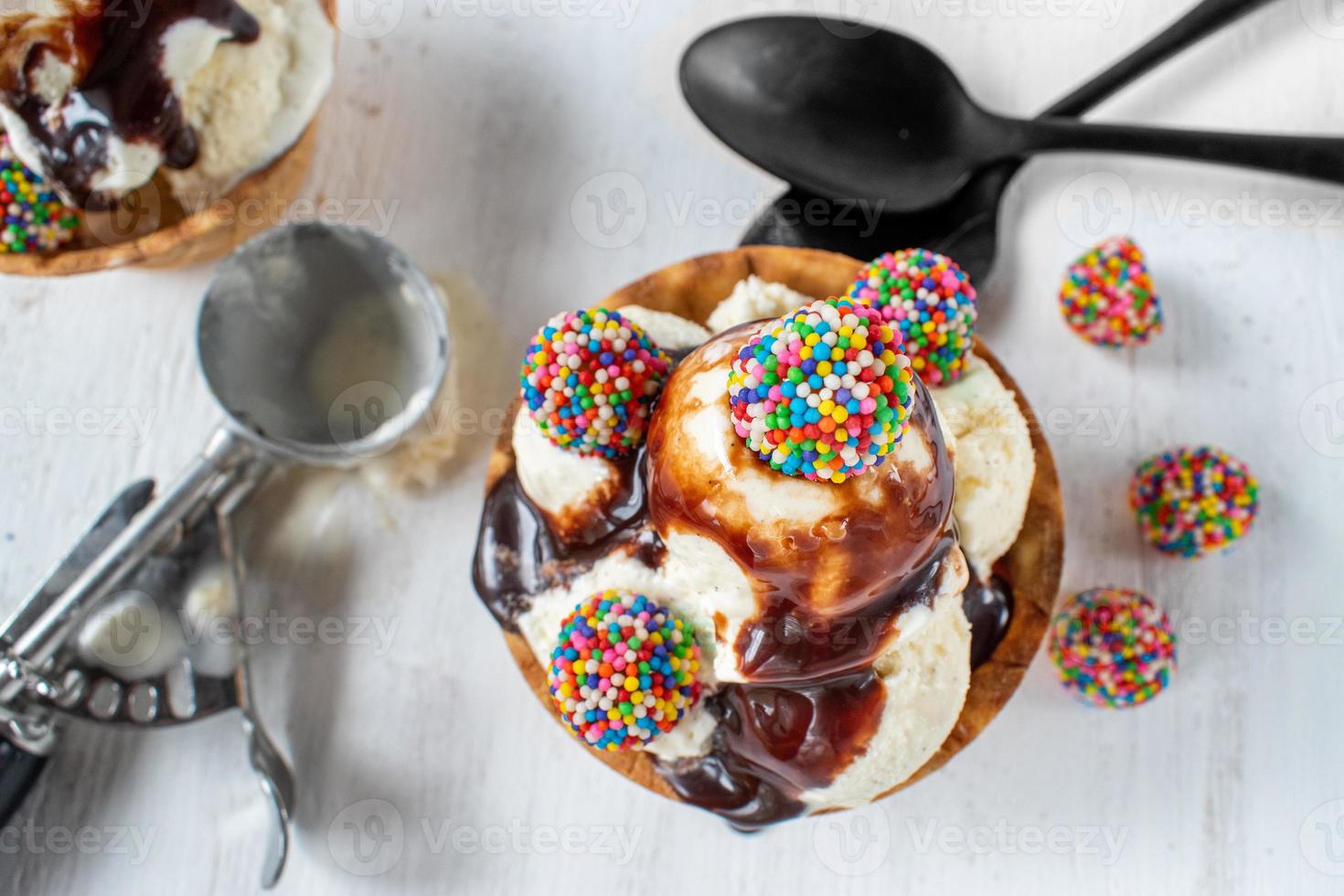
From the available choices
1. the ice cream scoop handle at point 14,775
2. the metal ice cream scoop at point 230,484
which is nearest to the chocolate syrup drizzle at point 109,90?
the metal ice cream scoop at point 230,484

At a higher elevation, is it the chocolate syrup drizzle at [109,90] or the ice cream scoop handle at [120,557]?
the chocolate syrup drizzle at [109,90]

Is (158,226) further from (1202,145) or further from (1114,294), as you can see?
(1202,145)

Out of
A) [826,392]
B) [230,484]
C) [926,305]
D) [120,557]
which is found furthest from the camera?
[230,484]

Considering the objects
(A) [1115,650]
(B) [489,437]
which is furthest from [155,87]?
(A) [1115,650]

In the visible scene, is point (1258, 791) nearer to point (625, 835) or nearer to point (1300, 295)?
point (1300, 295)

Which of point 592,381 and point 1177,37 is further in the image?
point 1177,37

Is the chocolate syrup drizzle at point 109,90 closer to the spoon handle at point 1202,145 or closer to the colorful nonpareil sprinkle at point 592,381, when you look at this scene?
the colorful nonpareil sprinkle at point 592,381
